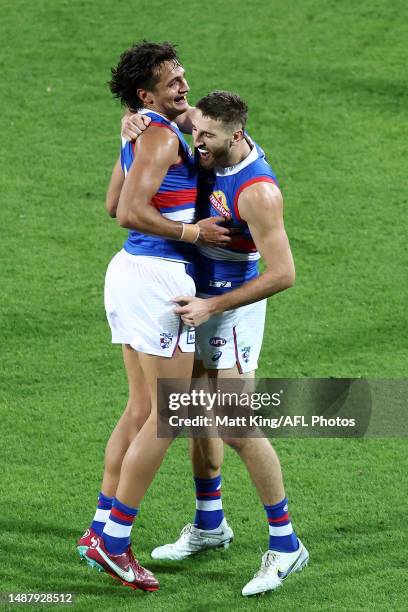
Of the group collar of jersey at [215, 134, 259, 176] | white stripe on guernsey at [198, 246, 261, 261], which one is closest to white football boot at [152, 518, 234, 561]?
white stripe on guernsey at [198, 246, 261, 261]

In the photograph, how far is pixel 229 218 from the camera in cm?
430

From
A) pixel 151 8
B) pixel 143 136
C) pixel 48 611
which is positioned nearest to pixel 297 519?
pixel 48 611

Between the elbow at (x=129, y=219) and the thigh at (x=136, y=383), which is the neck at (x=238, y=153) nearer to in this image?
the elbow at (x=129, y=219)

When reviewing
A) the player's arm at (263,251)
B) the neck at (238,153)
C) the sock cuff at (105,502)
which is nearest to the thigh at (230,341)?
the player's arm at (263,251)

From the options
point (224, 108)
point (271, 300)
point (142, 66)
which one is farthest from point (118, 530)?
point (271, 300)

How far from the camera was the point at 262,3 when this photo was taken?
35.9 feet

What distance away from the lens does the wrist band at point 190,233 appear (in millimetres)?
4230

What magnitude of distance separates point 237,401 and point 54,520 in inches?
38.8

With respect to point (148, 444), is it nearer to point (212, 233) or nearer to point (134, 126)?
point (212, 233)

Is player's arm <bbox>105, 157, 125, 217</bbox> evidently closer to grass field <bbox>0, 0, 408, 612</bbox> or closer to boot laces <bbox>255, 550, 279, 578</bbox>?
grass field <bbox>0, 0, 408, 612</bbox>

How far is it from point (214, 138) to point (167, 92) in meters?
0.29

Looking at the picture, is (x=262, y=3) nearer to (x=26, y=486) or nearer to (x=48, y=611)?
(x=26, y=486)

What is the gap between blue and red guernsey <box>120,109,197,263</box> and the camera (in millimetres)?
4293

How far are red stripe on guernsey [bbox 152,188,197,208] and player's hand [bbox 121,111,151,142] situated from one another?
23cm
